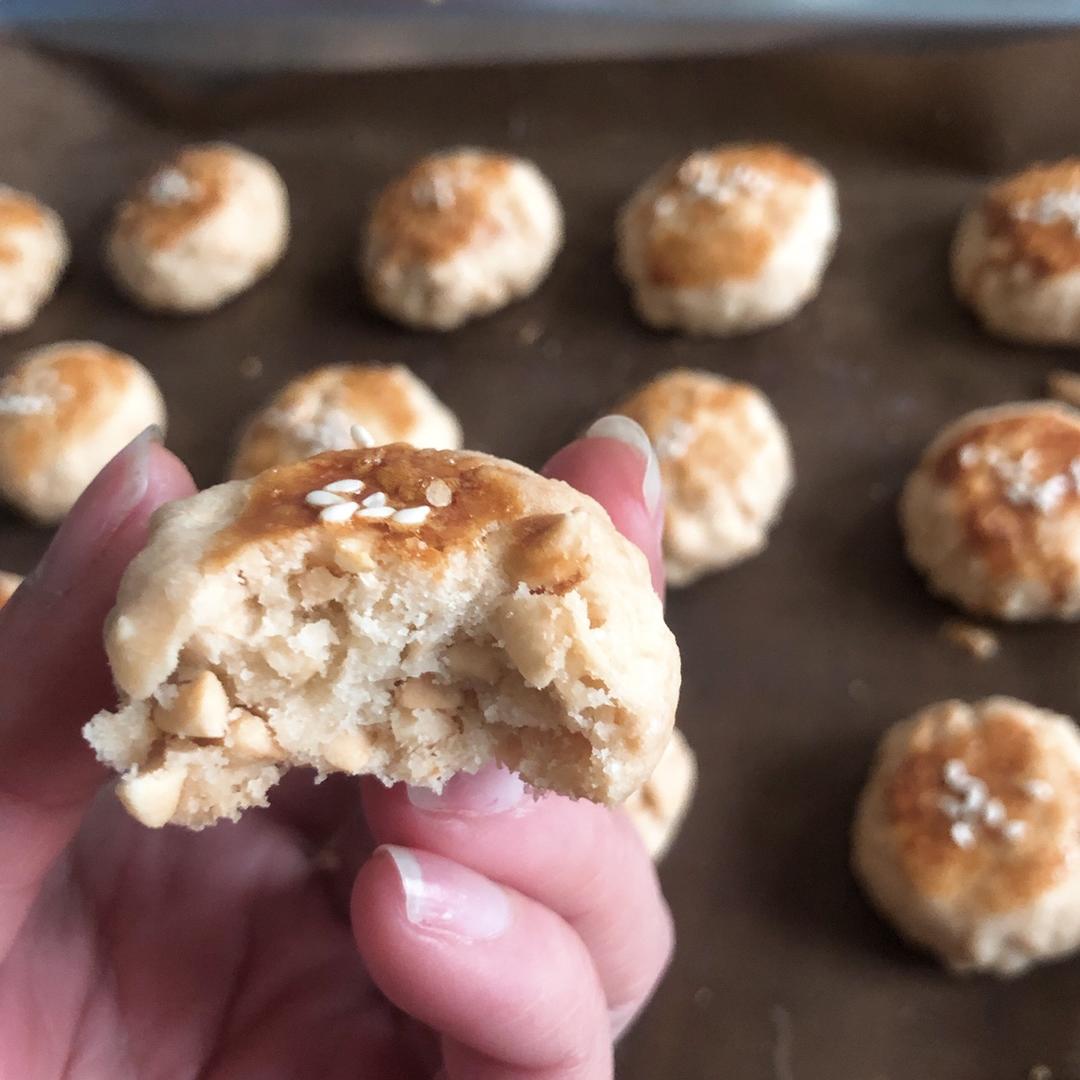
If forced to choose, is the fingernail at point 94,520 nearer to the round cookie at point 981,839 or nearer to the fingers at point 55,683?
the fingers at point 55,683

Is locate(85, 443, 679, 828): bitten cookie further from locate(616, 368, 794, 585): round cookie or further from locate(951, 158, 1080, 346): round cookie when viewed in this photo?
locate(951, 158, 1080, 346): round cookie

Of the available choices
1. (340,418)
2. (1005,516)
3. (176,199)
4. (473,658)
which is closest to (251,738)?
(473,658)

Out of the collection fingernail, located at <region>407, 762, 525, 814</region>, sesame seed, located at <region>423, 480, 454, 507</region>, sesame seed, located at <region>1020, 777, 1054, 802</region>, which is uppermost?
sesame seed, located at <region>423, 480, 454, 507</region>

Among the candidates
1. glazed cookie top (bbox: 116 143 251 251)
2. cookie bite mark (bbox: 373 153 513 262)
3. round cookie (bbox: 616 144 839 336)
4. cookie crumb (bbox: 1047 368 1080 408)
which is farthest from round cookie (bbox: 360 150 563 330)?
cookie crumb (bbox: 1047 368 1080 408)

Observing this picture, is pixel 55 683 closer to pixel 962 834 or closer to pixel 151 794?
pixel 151 794

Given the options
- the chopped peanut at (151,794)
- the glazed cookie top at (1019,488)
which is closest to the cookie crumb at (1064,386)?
the glazed cookie top at (1019,488)

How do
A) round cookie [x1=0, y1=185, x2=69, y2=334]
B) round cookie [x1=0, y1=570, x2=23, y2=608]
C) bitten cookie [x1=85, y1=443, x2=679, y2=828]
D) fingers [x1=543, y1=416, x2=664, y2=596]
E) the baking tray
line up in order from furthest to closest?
1. round cookie [x1=0, y1=185, x2=69, y2=334]
2. round cookie [x1=0, y1=570, x2=23, y2=608]
3. the baking tray
4. fingers [x1=543, y1=416, x2=664, y2=596]
5. bitten cookie [x1=85, y1=443, x2=679, y2=828]
